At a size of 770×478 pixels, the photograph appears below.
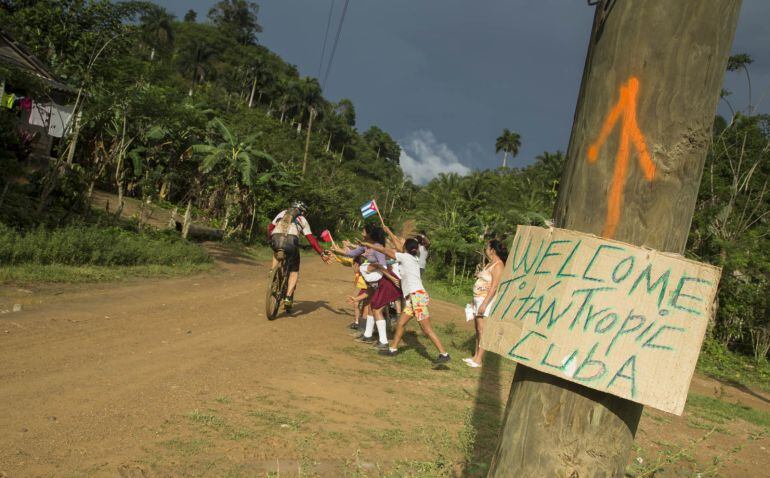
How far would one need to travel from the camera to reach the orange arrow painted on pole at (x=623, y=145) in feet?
5.55

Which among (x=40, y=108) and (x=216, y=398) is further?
(x=40, y=108)

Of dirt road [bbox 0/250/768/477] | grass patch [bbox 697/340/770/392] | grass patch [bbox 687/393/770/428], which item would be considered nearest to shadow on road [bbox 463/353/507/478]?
dirt road [bbox 0/250/768/477]

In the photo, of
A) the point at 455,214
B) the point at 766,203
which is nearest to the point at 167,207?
the point at 455,214

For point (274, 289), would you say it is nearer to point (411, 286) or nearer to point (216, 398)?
point (411, 286)

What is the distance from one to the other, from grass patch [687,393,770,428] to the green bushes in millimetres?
10509

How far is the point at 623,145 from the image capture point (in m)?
1.70

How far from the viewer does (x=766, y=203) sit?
59.2 ft

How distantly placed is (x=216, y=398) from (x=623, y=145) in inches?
171

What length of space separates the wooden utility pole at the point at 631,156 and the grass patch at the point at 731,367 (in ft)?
45.0

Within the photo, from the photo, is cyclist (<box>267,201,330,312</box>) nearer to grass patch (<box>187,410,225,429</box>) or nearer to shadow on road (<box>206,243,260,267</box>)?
grass patch (<box>187,410,225,429</box>)

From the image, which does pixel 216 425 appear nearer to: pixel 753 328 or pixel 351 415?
pixel 351 415

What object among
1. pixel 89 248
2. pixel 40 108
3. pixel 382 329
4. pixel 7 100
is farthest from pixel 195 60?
pixel 382 329

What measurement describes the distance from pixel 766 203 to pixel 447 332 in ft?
41.9

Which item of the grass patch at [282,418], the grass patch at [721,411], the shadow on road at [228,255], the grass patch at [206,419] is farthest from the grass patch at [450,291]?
the grass patch at [206,419]
